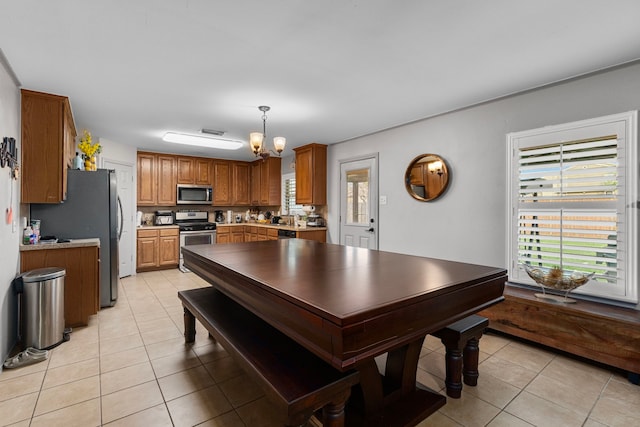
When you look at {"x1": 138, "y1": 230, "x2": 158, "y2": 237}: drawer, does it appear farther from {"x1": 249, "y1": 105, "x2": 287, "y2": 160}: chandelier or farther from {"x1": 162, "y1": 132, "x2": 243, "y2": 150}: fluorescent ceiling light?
{"x1": 249, "y1": 105, "x2": 287, "y2": 160}: chandelier

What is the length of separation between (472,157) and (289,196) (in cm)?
378

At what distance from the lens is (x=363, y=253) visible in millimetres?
2287

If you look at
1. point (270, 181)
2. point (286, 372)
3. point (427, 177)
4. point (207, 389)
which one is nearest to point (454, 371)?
point (286, 372)

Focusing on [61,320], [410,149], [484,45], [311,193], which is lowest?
[61,320]

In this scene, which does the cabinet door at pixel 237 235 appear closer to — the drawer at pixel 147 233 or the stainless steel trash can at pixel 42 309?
the drawer at pixel 147 233

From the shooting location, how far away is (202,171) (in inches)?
253

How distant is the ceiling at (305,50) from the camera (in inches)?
68.9

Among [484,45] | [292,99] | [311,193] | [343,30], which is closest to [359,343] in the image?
[343,30]

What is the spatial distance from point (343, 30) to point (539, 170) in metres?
2.22

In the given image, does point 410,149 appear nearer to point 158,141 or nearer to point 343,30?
point 343,30

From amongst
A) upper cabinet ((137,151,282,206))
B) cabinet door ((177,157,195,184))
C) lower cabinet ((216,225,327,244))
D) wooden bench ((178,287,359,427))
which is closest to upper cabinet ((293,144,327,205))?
lower cabinet ((216,225,327,244))

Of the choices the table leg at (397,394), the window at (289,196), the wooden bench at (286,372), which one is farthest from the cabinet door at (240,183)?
the table leg at (397,394)

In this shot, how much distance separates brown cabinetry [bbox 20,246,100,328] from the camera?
9.88 ft

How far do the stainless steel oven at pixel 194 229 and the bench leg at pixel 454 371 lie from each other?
16.0 feet
